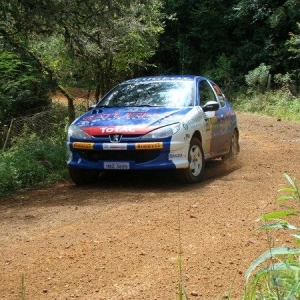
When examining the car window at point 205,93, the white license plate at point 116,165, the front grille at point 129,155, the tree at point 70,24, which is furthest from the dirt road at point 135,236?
the tree at point 70,24

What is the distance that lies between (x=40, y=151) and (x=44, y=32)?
11.1 feet

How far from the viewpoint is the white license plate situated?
7.82 m

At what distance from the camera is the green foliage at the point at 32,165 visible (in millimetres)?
8320

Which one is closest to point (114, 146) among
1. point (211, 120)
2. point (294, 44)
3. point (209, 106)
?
point (209, 106)

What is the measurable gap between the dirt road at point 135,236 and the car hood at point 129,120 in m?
0.81

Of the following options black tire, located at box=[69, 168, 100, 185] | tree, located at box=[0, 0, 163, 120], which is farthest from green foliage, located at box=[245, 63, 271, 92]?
black tire, located at box=[69, 168, 100, 185]

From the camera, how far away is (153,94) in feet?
29.7

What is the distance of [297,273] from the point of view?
97.5 inches

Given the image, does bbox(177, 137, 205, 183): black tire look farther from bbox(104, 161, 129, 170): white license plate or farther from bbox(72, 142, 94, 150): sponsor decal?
bbox(72, 142, 94, 150): sponsor decal

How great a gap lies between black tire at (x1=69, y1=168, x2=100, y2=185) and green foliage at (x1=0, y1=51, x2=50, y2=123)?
449cm

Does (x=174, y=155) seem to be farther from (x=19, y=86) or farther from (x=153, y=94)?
(x=19, y=86)

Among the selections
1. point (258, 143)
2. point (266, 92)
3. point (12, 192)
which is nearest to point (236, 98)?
point (266, 92)

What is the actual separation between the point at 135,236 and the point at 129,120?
2.93 meters

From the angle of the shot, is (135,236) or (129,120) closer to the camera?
(135,236)
